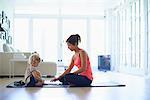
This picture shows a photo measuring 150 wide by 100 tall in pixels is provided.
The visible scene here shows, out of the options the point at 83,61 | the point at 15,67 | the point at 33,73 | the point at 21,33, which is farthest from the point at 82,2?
the point at 83,61

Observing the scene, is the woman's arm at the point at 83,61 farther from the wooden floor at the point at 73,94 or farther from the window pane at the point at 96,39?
the window pane at the point at 96,39

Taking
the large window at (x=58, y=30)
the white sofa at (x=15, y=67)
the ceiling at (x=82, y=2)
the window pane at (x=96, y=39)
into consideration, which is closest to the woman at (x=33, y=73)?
the white sofa at (x=15, y=67)

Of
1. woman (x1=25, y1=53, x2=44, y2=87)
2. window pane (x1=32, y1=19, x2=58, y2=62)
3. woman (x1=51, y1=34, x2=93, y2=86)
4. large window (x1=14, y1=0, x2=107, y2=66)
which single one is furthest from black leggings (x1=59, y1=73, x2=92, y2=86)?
window pane (x1=32, y1=19, x2=58, y2=62)

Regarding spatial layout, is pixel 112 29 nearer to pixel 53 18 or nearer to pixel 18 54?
pixel 53 18

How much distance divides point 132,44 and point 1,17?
12.8 ft

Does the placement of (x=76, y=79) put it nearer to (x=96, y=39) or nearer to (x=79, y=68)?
(x=79, y=68)

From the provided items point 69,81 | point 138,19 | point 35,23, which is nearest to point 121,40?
point 138,19

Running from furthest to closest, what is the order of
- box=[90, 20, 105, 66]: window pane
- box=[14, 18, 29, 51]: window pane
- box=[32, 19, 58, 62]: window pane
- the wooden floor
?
box=[90, 20, 105, 66]: window pane < box=[32, 19, 58, 62]: window pane < box=[14, 18, 29, 51]: window pane < the wooden floor

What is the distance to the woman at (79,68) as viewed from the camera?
A: 12.9 feet

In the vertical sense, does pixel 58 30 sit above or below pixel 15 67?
above

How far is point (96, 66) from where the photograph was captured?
12.8m

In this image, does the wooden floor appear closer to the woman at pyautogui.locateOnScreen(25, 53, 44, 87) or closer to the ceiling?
the woman at pyautogui.locateOnScreen(25, 53, 44, 87)

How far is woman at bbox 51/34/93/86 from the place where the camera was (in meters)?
3.92

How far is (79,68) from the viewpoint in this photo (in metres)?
4.00
